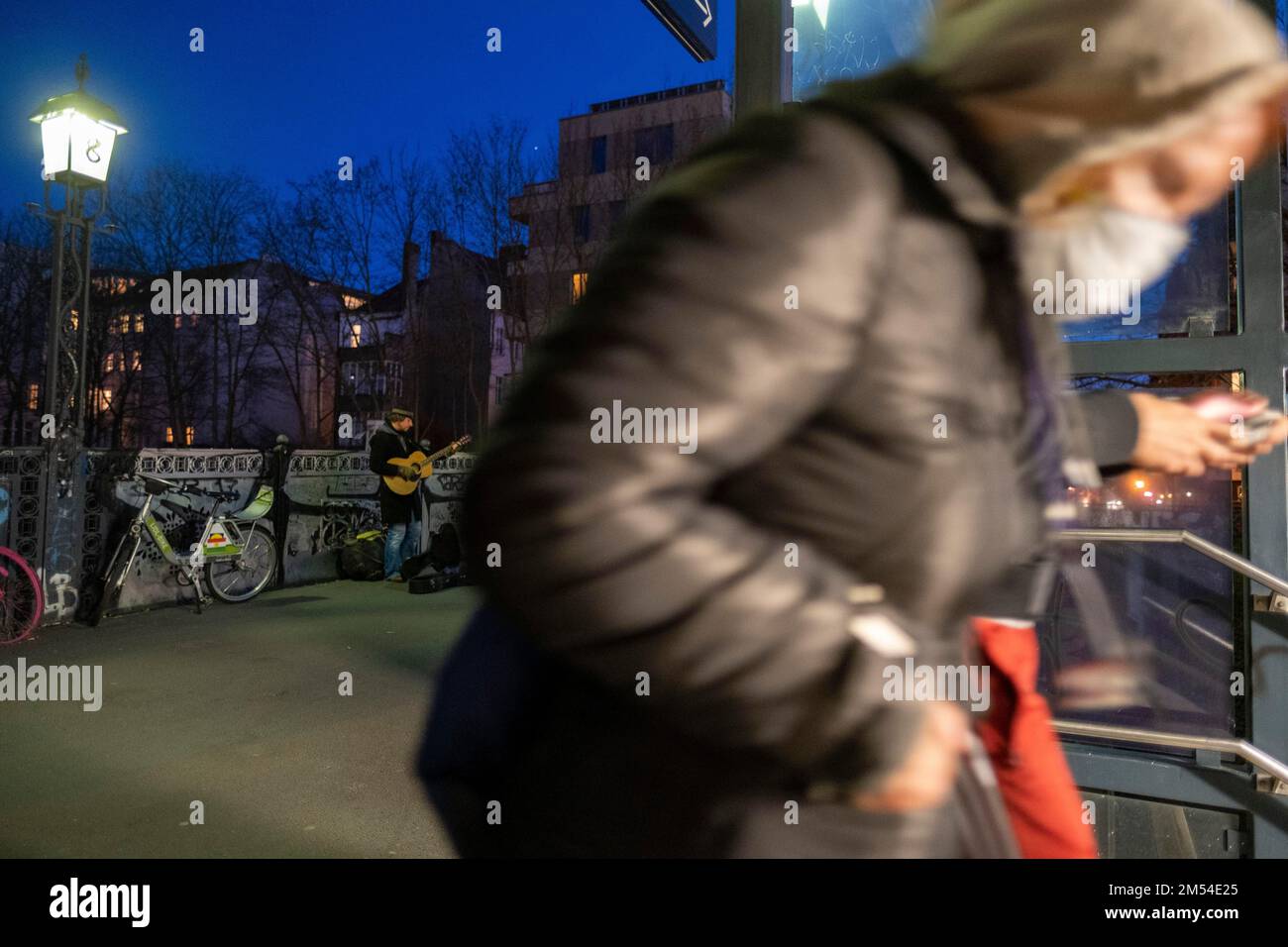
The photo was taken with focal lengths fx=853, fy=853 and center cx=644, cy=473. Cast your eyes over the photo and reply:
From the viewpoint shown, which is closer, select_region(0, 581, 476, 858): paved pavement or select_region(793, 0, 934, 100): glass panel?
select_region(793, 0, 934, 100): glass panel

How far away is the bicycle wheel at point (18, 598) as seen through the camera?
7.89 meters

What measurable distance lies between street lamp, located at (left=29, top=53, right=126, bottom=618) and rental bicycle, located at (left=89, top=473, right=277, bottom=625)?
383 mm

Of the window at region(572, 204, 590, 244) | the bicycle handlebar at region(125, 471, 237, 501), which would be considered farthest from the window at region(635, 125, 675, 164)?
the bicycle handlebar at region(125, 471, 237, 501)

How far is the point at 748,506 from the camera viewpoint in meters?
0.88

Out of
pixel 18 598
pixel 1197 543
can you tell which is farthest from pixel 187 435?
pixel 1197 543

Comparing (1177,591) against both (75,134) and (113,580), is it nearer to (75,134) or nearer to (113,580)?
(113,580)

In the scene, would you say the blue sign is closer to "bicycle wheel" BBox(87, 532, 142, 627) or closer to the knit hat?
the knit hat

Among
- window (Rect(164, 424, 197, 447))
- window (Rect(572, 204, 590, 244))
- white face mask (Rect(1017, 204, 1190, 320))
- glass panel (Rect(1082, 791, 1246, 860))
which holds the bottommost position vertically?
glass panel (Rect(1082, 791, 1246, 860))

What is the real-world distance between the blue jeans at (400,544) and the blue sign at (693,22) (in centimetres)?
911

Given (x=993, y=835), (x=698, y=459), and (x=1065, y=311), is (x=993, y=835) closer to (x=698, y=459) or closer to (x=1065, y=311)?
(x=698, y=459)

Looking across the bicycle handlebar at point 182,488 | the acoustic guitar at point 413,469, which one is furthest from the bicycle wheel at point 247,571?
the acoustic guitar at point 413,469

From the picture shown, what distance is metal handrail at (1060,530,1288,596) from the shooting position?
295 centimetres
